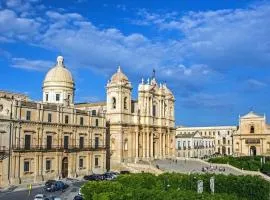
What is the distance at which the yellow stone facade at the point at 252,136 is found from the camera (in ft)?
352

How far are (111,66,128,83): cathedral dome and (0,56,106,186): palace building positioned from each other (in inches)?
302

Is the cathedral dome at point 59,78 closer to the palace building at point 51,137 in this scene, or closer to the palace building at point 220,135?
the palace building at point 51,137

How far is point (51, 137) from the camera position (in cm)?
5853

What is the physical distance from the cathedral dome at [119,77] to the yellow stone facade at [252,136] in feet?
152

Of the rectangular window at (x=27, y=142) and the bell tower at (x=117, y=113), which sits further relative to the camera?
the bell tower at (x=117, y=113)

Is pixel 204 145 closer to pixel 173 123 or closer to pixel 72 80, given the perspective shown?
pixel 173 123

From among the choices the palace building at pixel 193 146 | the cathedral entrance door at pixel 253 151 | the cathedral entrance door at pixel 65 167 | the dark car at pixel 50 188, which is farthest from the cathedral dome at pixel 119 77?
the cathedral entrance door at pixel 253 151

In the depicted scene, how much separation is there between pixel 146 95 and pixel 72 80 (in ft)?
50.8

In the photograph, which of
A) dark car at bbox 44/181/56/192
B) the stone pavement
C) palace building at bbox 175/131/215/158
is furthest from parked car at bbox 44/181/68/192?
palace building at bbox 175/131/215/158

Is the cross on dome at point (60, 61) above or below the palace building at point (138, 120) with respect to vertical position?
above

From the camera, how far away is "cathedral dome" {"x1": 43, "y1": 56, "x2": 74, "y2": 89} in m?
72.1

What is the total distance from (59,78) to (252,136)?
58.8 meters

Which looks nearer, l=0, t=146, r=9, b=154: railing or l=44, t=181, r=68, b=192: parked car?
l=44, t=181, r=68, b=192: parked car

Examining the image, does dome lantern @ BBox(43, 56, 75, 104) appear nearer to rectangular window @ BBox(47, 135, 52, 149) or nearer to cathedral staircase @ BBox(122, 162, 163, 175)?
rectangular window @ BBox(47, 135, 52, 149)
